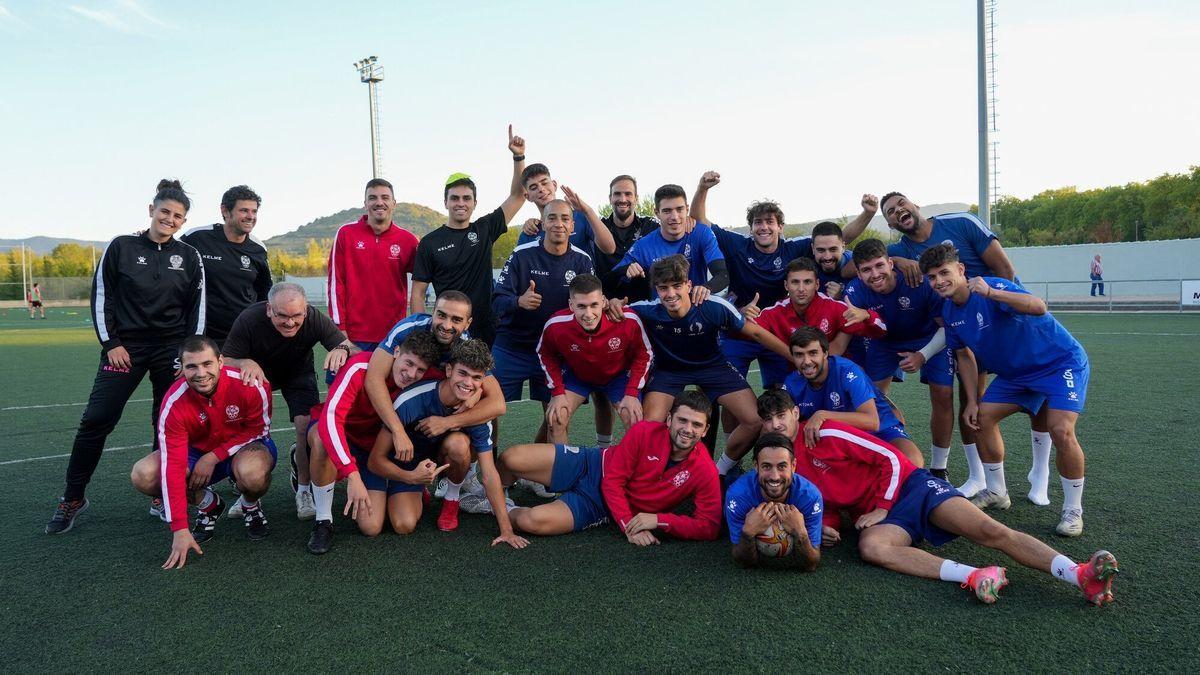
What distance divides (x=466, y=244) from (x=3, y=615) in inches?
139

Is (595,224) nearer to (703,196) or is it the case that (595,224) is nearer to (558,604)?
(703,196)

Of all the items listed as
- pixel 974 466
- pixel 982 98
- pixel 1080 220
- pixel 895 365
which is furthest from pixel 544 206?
pixel 1080 220

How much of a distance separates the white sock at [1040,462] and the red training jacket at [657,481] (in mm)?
2136

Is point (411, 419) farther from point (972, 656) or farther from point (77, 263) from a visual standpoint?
point (77, 263)

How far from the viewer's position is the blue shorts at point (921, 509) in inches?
155

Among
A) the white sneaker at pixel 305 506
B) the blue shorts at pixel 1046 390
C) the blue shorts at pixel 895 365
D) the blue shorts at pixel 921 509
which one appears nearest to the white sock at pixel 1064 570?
the blue shorts at pixel 921 509

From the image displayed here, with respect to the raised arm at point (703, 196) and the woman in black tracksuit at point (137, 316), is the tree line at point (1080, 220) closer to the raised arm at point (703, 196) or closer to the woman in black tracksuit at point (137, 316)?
the raised arm at point (703, 196)

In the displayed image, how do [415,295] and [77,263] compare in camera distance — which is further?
[77,263]

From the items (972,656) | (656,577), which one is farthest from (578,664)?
(972,656)

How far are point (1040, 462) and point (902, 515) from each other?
1.61 m

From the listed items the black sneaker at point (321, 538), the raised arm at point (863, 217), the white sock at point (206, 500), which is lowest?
the black sneaker at point (321, 538)

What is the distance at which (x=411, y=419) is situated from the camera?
15.4 ft

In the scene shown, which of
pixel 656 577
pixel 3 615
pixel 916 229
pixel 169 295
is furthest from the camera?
pixel 916 229

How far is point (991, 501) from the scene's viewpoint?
491 centimetres
